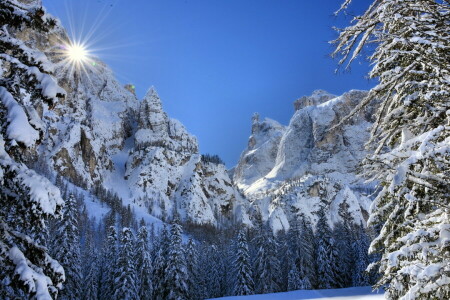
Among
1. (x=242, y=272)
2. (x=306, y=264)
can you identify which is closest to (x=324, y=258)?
(x=306, y=264)

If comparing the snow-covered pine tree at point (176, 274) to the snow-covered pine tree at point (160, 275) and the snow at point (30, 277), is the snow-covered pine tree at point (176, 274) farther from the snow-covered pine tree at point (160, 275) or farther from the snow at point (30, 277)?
the snow at point (30, 277)

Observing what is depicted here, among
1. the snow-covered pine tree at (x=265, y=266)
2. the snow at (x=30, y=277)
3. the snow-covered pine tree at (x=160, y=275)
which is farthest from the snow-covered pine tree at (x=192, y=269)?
the snow at (x=30, y=277)

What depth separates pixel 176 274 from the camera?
123 ft

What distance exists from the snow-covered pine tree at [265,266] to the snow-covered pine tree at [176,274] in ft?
34.0

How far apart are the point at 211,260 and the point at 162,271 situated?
58.1 feet

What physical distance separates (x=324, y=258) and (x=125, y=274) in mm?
24026

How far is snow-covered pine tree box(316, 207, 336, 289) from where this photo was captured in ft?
144

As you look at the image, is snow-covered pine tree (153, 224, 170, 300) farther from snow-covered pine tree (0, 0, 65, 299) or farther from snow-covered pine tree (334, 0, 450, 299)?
snow-covered pine tree (334, 0, 450, 299)

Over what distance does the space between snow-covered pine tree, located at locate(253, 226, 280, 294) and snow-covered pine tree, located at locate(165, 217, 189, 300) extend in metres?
10.4

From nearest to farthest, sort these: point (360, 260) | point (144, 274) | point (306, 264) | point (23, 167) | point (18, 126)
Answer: point (18, 126), point (23, 167), point (144, 274), point (306, 264), point (360, 260)

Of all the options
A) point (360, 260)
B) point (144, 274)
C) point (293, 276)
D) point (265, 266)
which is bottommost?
point (293, 276)

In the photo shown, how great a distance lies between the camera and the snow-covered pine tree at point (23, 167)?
5289 mm

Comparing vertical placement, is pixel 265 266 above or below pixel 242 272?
above

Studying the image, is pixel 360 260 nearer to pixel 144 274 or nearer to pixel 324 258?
pixel 324 258
